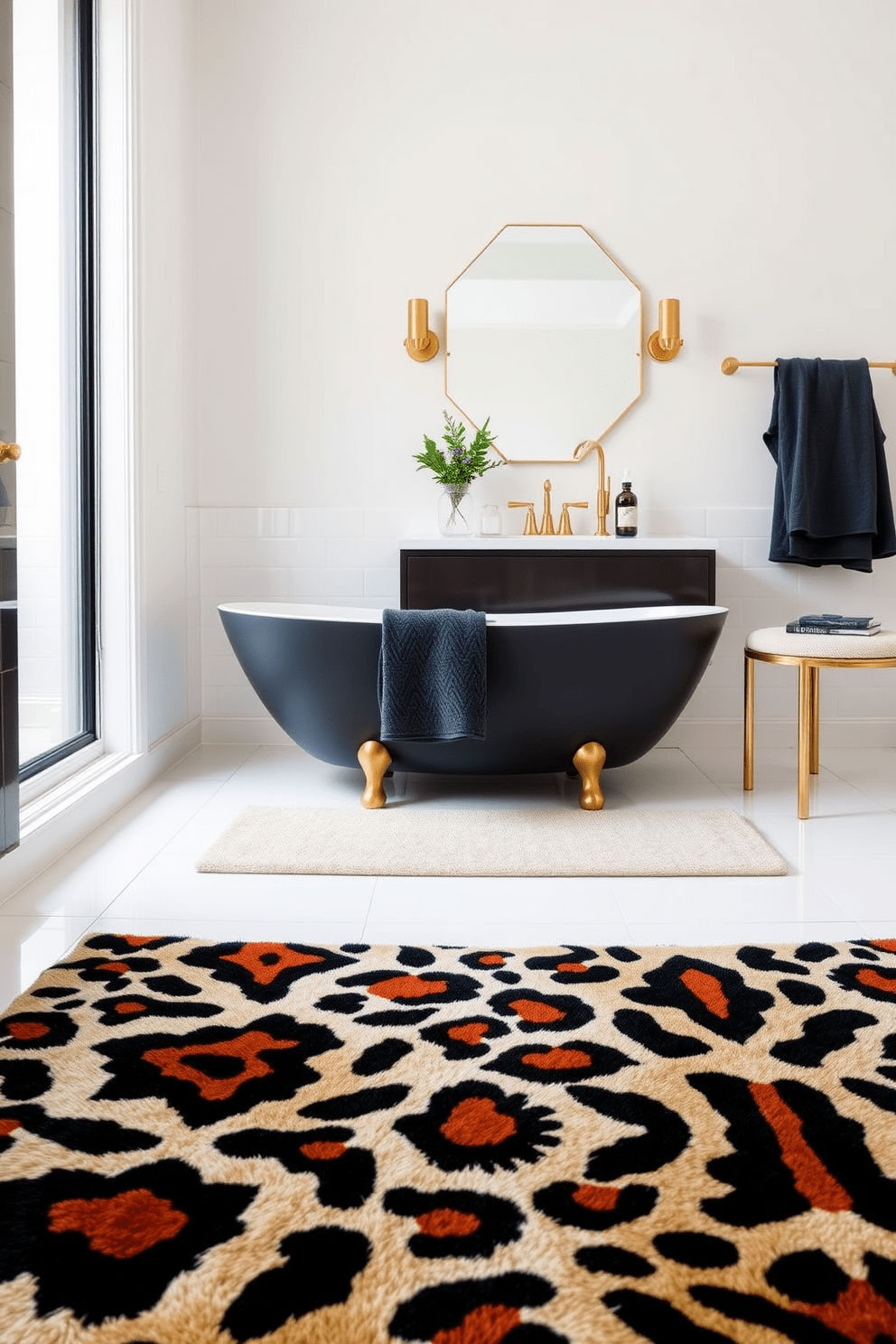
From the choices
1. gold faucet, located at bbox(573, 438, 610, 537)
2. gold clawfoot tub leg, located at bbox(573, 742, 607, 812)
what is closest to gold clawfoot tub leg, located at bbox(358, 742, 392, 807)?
gold clawfoot tub leg, located at bbox(573, 742, 607, 812)

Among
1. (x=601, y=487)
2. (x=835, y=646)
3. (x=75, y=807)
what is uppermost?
(x=601, y=487)

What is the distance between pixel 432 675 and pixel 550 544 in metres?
0.97

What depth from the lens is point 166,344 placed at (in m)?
3.78

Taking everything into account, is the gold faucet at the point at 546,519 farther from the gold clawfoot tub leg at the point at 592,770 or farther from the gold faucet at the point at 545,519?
the gold clawfoot tub leg at the point at 592,770

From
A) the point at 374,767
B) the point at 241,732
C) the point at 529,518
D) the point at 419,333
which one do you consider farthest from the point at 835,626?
the point at 241,732

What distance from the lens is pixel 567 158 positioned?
411 centimetres

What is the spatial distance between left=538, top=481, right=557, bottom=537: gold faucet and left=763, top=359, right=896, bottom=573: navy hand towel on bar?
0.85 meters

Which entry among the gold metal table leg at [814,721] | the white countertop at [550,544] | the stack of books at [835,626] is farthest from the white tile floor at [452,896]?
the white countertop at [550,544]

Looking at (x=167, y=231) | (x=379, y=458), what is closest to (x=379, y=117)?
(x=167, y=231)

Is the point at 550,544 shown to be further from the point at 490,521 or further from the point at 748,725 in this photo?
the point at 748,725

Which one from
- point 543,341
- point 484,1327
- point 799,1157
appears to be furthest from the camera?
point 543,341

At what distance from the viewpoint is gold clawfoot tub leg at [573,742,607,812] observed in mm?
3174

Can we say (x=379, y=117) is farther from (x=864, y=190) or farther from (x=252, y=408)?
(x=864, y=190)

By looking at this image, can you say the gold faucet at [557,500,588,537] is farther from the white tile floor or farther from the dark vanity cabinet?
the white tile floor
